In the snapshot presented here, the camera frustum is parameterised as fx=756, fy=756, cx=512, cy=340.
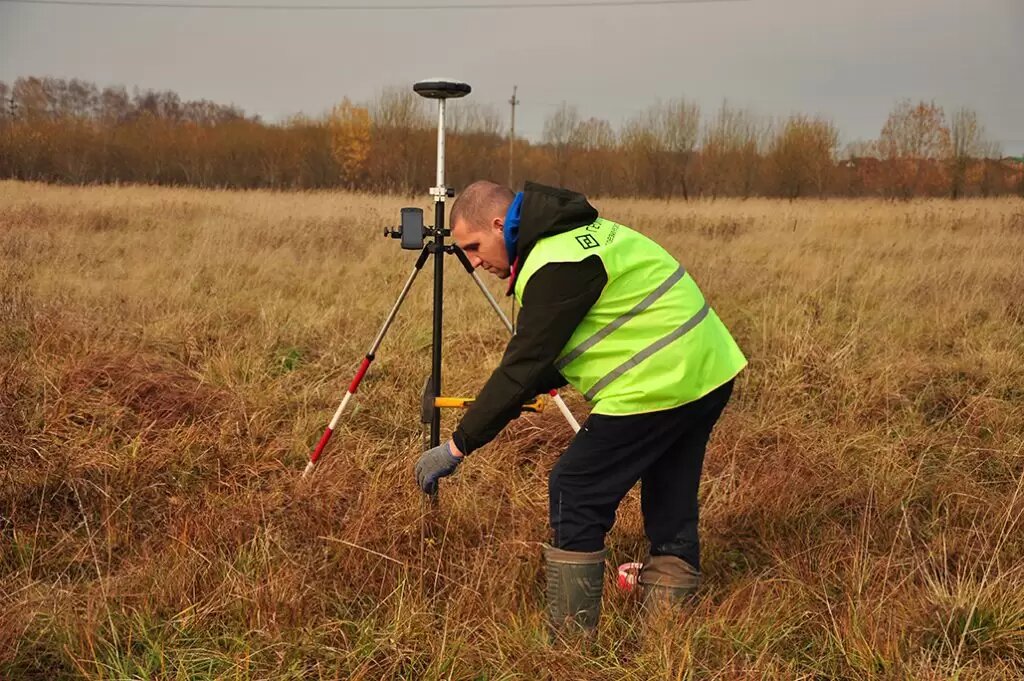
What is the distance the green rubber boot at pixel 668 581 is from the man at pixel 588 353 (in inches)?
9.1

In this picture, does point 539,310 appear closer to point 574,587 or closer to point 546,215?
point 546,215

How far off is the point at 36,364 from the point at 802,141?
29.2 meters

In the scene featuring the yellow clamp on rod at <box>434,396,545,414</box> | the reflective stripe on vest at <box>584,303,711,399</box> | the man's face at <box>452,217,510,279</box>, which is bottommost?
the yellow clamp on rod at <box>434,396,545,414</box>

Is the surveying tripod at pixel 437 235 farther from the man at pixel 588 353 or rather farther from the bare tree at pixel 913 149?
the bare tree at pixel 913 149

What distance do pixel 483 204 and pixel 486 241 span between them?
109 mm

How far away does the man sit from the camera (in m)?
2.10

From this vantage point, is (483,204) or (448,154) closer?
(483,204)

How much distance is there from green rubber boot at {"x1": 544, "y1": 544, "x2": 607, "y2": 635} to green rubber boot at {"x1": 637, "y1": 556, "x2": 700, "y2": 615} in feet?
0.77

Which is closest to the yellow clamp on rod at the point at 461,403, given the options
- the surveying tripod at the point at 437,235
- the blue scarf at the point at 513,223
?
the surveying tripod at the point at 437,235

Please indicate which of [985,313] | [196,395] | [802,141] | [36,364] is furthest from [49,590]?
[802,141]

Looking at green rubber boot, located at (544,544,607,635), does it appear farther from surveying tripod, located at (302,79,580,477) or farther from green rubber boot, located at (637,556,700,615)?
surveying tripod, located at (302,79,580,477)

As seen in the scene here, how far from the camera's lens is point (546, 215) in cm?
213

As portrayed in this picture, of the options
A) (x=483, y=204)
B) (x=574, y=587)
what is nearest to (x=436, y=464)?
(x=574, y=587)

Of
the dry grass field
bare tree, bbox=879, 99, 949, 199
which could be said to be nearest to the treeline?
bare tree, bbox=879, 99, 949, 199
